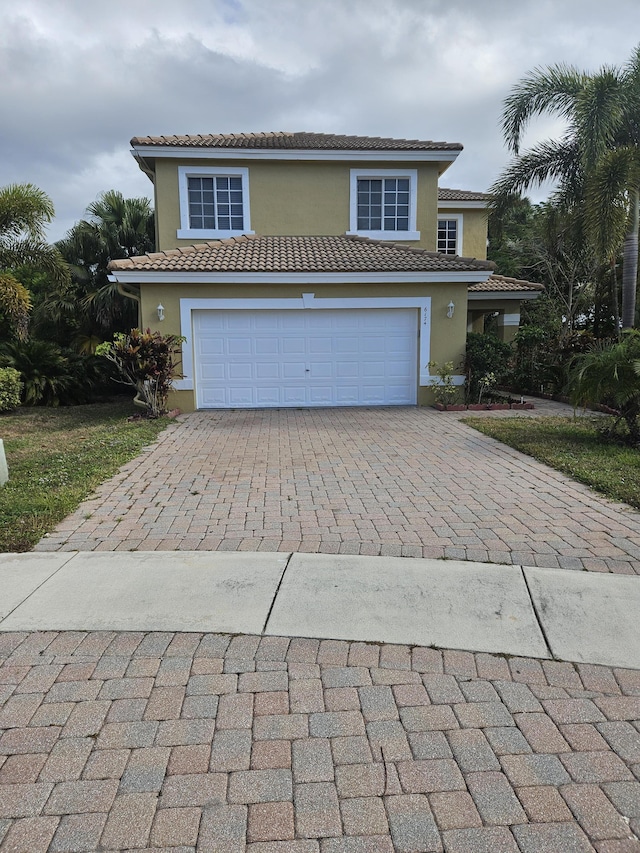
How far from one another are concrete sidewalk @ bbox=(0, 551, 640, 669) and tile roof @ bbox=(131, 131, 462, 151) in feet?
45.6

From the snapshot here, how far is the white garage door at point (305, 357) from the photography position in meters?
13.9

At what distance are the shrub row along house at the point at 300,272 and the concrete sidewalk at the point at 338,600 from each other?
9.65 metres

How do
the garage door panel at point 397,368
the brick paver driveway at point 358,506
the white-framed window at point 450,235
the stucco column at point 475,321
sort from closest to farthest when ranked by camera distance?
1. the brick paver driveway at point 358,506
2. the garage door panel at point 397,368
3. the white-framed window at point 450,235
4. the stucco column at point 475,321

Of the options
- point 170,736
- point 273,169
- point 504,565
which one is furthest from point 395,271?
point 170,736

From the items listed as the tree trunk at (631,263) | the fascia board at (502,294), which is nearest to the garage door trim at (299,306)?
the fascia board at (502,294)

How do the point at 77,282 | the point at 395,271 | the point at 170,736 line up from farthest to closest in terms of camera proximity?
the point at 77,282 < the point at 395,271 < the point at 170,736

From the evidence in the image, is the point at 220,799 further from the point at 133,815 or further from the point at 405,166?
the point at 405,166

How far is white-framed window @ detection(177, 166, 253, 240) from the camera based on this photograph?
1581 centimetres

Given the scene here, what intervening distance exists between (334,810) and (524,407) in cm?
1262

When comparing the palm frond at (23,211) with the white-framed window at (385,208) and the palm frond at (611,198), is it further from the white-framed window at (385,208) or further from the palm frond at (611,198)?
the palm frond at (611,198)

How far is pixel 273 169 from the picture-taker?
15992 millimetres

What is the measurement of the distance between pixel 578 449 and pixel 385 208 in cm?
1073

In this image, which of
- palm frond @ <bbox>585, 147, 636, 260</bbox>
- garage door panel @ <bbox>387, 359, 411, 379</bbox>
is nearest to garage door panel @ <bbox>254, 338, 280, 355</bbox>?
garage door panel @ <bbox>387, 359, 411, 379</bbox>

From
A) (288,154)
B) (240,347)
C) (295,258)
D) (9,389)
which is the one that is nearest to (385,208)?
(288,154)
